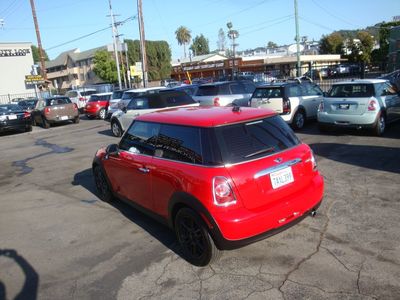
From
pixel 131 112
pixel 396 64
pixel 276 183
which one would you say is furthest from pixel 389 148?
pixel 396 64

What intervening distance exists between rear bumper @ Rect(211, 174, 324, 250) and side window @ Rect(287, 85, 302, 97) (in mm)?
8541

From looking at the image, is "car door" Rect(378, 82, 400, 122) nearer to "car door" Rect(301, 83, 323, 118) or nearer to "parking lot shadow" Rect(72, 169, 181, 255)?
"car door" Rect(301, 83, 323, 118)

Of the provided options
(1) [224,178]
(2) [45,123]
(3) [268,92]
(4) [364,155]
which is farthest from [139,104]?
(1) [224,178]

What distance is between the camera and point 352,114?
33.8 ft

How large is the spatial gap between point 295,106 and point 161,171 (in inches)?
341

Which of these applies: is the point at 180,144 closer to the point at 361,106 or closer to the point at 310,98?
the point at 361,106

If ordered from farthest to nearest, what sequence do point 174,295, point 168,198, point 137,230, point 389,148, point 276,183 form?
point 389,148, point 137,230, point 168,198, point 276,183, point 174,295

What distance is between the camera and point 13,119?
62.4 ft

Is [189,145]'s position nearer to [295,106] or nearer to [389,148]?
[389,148]

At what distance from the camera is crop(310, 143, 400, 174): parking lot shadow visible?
7.40 metres

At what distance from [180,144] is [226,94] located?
34.5ft

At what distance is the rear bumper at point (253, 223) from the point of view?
3.74m

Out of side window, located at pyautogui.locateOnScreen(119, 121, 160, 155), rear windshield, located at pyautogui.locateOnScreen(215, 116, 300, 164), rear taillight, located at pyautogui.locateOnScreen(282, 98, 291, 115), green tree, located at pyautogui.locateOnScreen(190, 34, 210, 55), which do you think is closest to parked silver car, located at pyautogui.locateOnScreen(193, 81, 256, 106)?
rear taillight, located at pyautogui.locateOnScreen(282, 98, 291, 115)

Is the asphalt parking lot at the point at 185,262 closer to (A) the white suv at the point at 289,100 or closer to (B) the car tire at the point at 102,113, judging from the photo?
(A) the white suv at the point at 289,100
